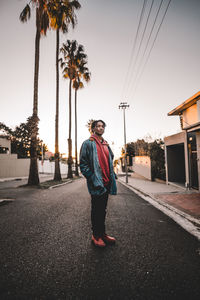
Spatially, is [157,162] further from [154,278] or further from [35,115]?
[154,278]

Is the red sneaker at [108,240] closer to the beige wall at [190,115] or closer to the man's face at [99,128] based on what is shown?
the man's face at [99,128]

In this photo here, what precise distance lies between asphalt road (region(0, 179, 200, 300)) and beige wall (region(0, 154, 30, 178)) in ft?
72.3

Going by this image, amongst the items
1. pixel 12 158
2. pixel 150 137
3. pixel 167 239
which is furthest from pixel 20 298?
pixel 150 137

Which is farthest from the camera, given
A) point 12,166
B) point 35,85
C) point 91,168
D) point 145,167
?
point 12,166

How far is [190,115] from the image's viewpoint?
963 centimetres

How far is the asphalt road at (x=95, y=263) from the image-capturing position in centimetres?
161

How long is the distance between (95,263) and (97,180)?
1105mm

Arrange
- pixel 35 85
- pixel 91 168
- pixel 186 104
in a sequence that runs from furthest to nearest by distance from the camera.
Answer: pixel 35 85 → pixel 186 104 → pixel 91 168

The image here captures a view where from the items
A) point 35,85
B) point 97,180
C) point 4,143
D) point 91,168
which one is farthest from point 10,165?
point 97,180

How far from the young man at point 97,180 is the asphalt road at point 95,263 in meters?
0.24

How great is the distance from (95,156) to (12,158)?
991 inches

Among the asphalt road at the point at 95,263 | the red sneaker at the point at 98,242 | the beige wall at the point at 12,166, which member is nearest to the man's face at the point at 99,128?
the red sneaker at the point at 98,242

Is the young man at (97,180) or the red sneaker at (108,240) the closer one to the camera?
the young man at (97,180)

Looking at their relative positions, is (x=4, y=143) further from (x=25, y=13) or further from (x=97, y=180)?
(x=97, y=180)
